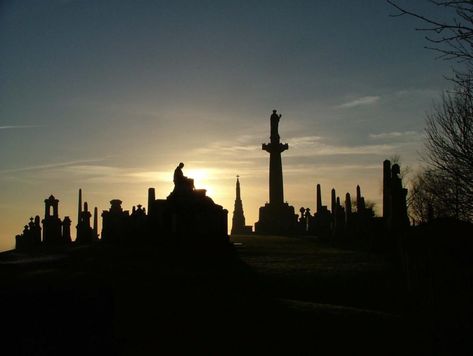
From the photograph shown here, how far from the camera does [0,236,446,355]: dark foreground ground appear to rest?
6043 mm

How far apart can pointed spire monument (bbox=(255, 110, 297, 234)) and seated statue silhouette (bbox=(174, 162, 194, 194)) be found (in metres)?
20.5

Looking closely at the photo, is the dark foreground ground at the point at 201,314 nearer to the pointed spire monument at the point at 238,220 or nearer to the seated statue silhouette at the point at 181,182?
the seated statue silhouette at the point at 181,182

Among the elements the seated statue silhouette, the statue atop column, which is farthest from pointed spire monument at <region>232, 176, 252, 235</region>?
the seated statue silhouette

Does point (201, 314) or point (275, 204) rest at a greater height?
point (275, 204)

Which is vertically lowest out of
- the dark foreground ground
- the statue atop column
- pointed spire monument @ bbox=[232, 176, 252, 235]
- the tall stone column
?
the dark foreground ground

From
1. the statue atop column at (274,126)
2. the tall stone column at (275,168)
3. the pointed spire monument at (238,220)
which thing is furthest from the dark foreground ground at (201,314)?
the pointed spire monument at (238,220)

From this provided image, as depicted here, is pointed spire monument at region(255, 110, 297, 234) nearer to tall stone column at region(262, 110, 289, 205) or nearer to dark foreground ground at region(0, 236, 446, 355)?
tall stone column at region(262, 110, 289, 205)

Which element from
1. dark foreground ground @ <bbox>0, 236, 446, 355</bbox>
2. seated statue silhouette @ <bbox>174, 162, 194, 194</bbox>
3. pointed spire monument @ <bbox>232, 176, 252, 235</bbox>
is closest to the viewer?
dark foreground ground @ <bbox>0, 236, 446, 355</bbox>

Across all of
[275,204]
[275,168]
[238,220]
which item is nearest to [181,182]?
[275,204]

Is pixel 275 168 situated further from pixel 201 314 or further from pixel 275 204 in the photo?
pixel 201 314

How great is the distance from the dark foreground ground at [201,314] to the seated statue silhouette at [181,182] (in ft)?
27.5

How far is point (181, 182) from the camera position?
68.2 feet

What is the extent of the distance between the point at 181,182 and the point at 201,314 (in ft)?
45.1

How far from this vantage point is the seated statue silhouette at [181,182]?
2055cm
